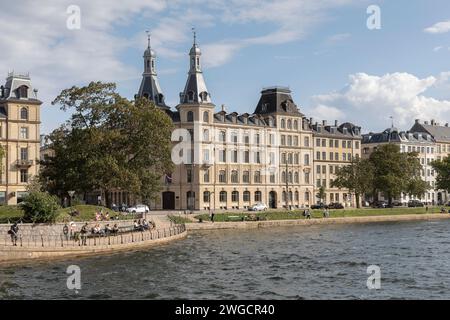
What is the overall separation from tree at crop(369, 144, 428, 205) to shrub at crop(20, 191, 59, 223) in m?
79.5

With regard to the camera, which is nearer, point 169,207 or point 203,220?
point 203,220

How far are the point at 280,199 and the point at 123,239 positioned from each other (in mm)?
73232

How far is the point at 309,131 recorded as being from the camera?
139500 millimetres

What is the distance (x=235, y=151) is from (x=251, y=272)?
7881 cm

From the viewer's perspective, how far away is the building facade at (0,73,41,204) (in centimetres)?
10131

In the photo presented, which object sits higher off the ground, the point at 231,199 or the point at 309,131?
the point at 309,131

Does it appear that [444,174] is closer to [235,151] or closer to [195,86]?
[235,151]

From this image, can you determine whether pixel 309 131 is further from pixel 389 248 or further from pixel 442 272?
pixel 442 272

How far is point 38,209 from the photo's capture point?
60312 mm

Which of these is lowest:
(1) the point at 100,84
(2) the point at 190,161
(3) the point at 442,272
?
(3) the point at 442,272

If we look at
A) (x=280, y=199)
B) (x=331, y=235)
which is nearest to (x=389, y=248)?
(x=331, y=235)

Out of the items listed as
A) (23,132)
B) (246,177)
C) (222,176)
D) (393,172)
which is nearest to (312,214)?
(222,176)

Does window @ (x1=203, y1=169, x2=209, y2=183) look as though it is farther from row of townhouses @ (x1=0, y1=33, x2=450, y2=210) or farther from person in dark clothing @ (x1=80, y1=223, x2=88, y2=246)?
person in dark clothing @ (x1=80, y1=223, x2=88, y2=246)
